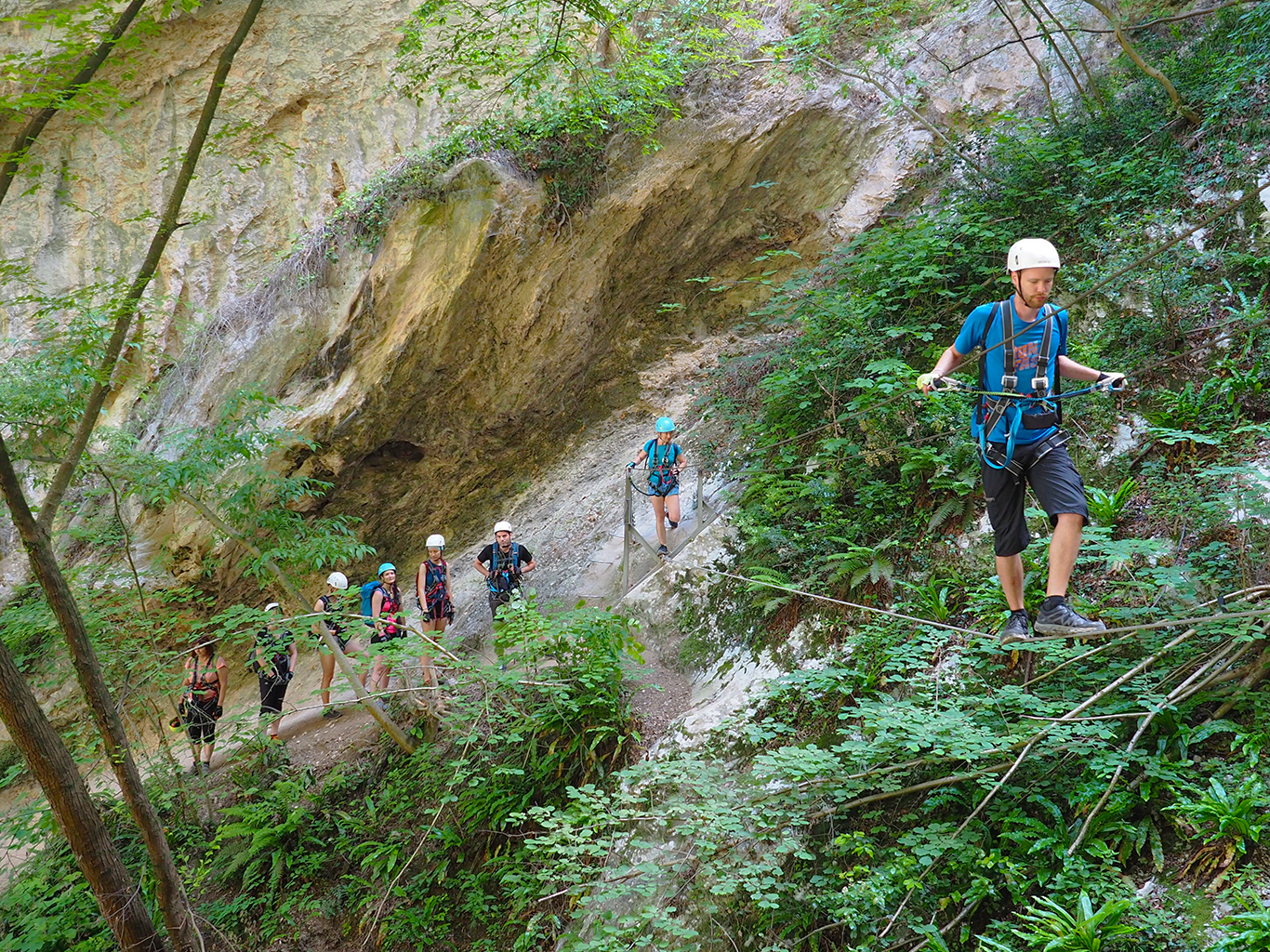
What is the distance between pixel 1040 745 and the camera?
376cm

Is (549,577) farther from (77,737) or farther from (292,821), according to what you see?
(77,737)

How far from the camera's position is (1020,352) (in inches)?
152

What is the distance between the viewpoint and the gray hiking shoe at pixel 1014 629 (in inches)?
156

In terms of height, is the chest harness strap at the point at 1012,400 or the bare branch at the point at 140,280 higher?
the bare branch at the point at 140,280

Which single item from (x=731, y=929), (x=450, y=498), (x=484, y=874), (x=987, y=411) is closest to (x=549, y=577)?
(x=450, y=498)

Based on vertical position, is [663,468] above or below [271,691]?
above

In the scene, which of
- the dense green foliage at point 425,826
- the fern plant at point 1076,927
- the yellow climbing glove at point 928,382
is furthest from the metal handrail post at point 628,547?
the fern plant at point 1076,927

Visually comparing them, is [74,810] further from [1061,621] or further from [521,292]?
[521,292]

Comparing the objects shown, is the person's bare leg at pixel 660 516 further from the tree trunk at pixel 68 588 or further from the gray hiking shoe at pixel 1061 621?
the tree trunk at pixel 68 588

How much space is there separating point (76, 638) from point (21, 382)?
8.51 feet

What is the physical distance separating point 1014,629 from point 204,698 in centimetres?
841

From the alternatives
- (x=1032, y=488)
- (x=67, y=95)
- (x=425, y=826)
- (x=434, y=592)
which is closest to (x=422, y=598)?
(x=434, y=592)

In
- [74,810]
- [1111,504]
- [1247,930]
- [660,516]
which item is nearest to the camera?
[1247,930]

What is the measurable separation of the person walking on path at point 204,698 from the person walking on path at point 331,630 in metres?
1.08
